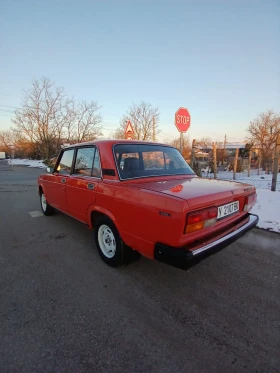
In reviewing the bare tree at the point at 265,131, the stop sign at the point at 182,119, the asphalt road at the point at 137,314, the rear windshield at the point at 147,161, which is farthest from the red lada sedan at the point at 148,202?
the bare tree at the point at 265,131

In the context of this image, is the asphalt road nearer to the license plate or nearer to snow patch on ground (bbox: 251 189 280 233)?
the license plate

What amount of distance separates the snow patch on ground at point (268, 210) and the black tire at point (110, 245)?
3.22m

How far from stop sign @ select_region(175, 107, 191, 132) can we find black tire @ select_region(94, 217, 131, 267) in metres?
4.17

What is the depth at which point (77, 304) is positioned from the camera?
220cm

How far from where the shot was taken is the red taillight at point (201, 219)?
199 cm

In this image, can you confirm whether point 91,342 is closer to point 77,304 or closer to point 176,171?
point 77,304

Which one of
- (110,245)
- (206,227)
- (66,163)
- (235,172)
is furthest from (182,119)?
(235,172)

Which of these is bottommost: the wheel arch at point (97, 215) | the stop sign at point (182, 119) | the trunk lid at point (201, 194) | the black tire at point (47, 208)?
the black tire at point (47, 208)

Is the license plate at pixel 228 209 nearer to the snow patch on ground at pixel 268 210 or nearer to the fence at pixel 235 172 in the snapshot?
the snow patch on ground at pixel 268 210

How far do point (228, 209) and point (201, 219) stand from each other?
0.61 meters

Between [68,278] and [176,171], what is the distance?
7.13 feet

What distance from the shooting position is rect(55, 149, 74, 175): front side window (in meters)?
3.87

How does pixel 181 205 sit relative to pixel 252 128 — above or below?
below

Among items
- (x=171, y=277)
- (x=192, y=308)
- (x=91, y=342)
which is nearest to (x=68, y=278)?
(x=91, y=342)
